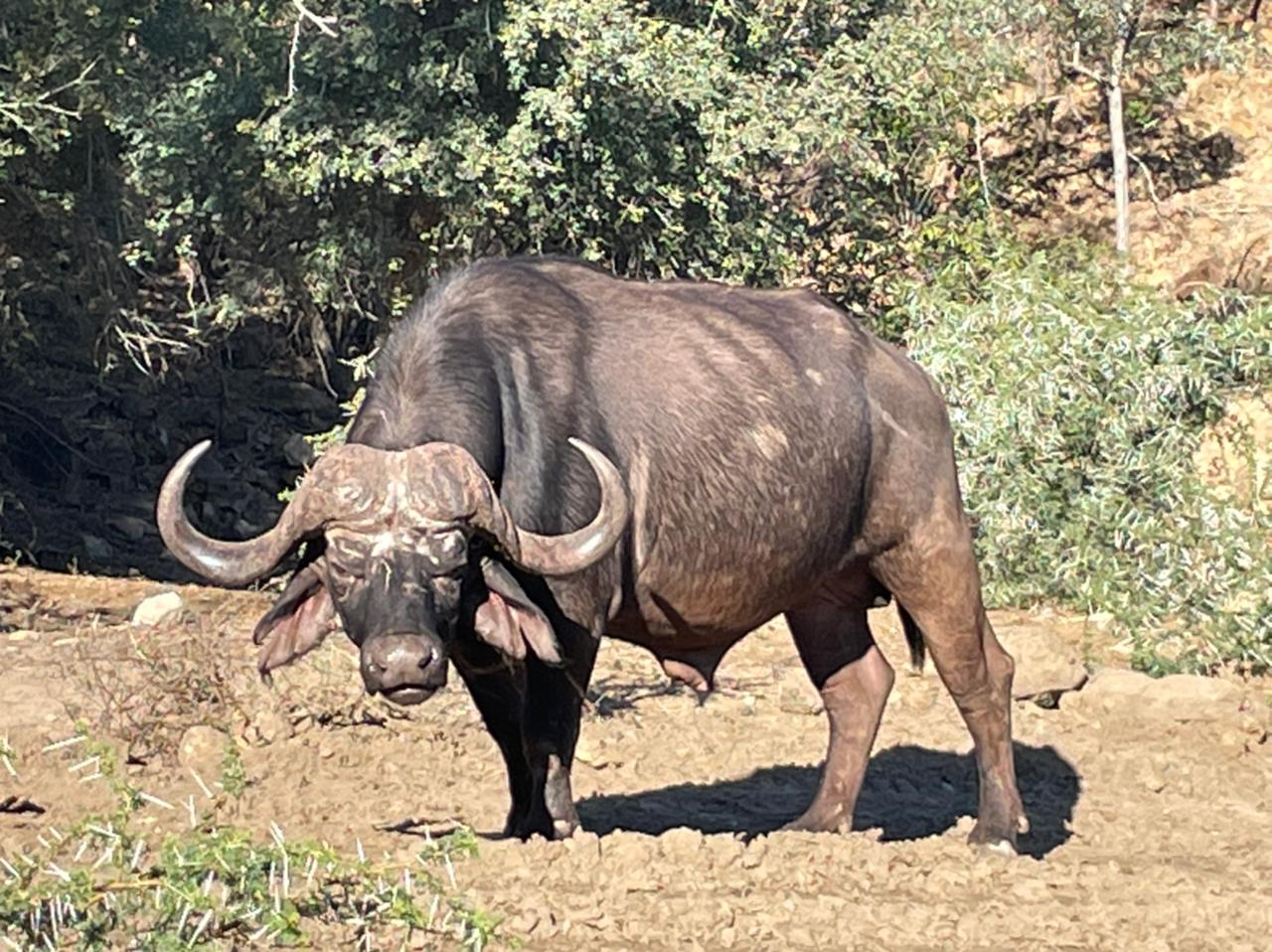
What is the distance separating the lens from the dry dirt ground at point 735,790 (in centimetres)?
594

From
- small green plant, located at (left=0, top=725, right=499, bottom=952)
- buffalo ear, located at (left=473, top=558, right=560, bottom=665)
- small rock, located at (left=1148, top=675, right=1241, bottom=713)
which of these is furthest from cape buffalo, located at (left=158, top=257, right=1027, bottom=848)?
small rock, located at (left=1148, top=675, right=1241, bottom=713)

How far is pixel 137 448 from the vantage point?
623 inches

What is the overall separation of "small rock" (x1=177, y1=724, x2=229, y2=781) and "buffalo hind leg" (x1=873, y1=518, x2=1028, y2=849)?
2.59 m

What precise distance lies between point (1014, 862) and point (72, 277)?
8190mm

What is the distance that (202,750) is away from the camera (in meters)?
8.12

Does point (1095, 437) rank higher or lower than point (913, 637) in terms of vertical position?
lower

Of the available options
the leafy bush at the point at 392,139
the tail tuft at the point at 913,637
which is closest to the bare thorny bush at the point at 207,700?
the tail tuft at the point at 913,637

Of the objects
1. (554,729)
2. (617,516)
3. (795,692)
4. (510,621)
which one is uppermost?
(617,516)

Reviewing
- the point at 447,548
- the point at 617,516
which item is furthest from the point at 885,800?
the point at 447,548

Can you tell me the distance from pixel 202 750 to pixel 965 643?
287 centimetres

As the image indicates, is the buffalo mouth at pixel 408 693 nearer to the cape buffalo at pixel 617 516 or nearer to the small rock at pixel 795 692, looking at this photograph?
the cape buffalo at pixel 617 516

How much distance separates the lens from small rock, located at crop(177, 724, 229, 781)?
8.07 metres

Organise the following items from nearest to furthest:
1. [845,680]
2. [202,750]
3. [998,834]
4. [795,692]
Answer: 1. [998,834]
2. [845,680]
3. [202,750]
4. [795,692]

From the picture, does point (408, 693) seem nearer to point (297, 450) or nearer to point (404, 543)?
point (404, 543)
